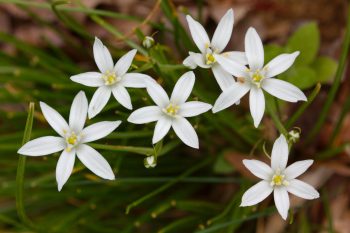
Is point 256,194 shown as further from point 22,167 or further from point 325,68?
point 325,68

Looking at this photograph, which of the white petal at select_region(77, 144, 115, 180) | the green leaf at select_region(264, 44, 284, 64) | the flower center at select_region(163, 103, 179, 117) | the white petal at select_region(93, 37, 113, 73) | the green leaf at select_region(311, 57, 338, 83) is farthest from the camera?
the green leaf at select_region(311, 57, 338, 83)

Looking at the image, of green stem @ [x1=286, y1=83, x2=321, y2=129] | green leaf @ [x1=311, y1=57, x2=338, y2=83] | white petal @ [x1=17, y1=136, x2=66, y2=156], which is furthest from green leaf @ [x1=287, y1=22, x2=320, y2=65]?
white petal @ [x1=17, y1=136, x2=66, y2=156]

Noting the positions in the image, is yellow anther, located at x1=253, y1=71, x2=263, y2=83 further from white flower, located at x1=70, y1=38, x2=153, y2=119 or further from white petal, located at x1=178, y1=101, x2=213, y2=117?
white flower, located at x1=70, y1=38, x2=153, y2=119

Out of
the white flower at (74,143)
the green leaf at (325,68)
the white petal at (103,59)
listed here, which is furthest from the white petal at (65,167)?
the green leaf at (325,68)

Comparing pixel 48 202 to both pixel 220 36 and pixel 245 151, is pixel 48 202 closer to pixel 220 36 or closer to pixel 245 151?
pixel 245 151

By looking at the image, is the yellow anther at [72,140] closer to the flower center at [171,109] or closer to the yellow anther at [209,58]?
A: the flower center at [171,109]

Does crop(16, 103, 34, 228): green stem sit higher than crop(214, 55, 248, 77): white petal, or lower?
lower
